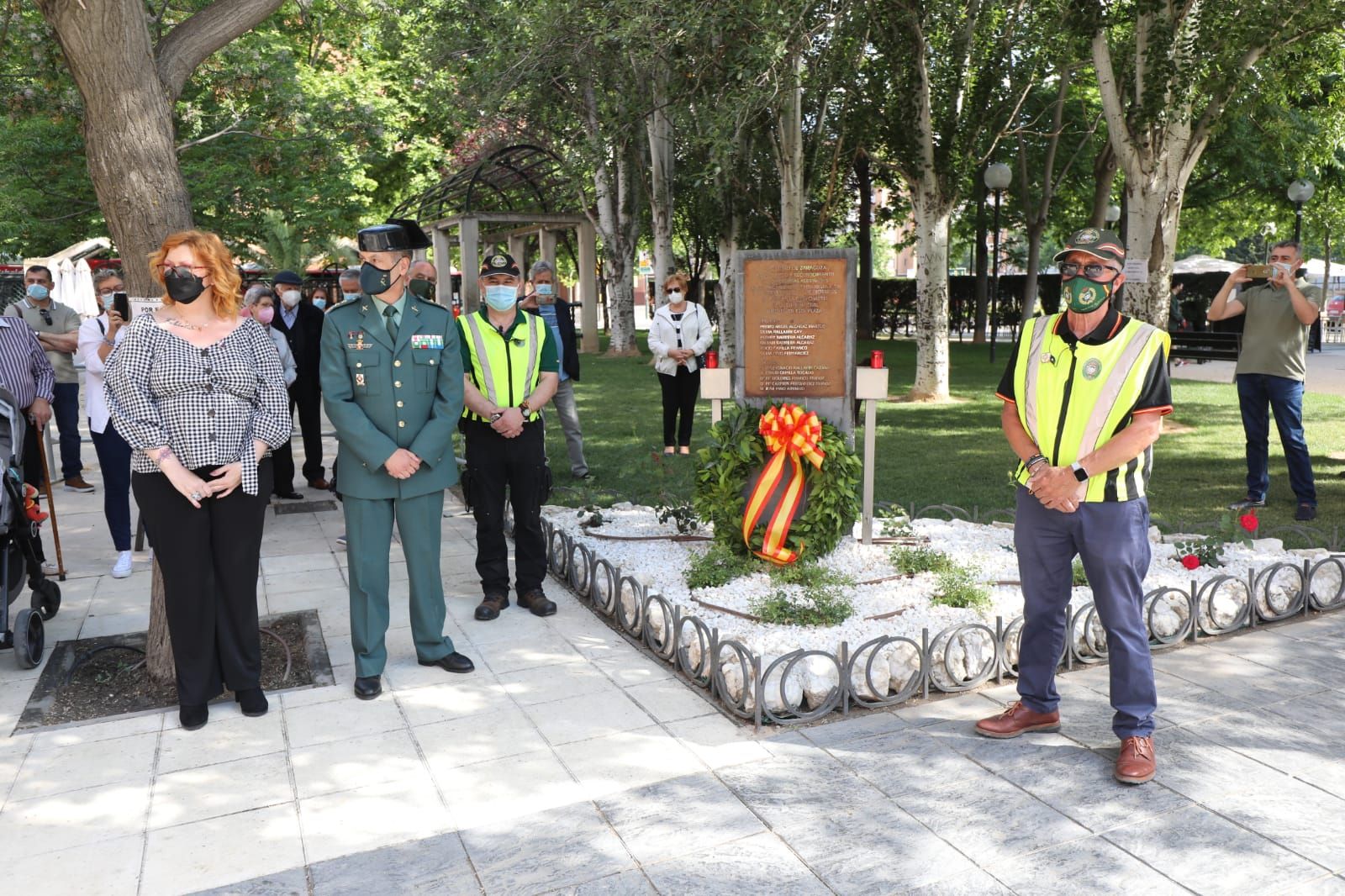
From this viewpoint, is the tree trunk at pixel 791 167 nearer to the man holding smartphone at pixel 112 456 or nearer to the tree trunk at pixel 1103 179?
the man holding smartphone at pixel 112 456

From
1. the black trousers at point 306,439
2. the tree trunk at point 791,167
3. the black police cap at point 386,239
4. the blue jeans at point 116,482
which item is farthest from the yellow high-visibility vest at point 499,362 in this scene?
the tree trunk at point 791,167

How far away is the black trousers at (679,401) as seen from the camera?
11.0 meters

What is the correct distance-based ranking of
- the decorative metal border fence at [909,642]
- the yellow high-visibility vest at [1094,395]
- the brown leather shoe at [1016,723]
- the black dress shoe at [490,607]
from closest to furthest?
the yellow high-visibility vest at [1094,395], the brown leather shoe at [1016,723], the decorative metal border fence at [909,642], the black dress shoe at [490,607]

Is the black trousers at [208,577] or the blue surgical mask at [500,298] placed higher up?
the blue surgical mask at [500,298]

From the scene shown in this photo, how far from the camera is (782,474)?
6.26m

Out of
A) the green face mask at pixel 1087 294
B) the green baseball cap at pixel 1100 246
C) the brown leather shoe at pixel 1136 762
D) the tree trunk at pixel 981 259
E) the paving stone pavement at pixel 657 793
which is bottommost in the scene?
the paving stone pavement at pixel 657 793

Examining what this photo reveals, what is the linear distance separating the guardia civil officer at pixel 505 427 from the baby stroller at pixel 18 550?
2.34 m

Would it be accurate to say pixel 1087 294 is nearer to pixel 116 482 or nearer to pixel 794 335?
pixel 794 335

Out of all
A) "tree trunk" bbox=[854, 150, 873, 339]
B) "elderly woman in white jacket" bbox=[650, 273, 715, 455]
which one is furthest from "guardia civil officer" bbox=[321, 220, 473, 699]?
"tree trunk" bbox=[854, 150, 873, 339]

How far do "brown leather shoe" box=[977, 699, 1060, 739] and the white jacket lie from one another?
6784 millimetres

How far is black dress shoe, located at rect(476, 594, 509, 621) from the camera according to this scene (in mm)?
6129

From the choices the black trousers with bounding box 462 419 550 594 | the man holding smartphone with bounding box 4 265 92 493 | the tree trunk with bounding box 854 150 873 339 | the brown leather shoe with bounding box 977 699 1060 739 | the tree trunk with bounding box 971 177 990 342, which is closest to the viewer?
the brown leather shoe with bounding box 977 699 1060 739

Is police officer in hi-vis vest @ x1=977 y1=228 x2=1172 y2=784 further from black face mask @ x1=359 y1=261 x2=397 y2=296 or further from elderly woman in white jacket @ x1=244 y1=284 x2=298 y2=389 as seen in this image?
elderly woman in white jacket @ x1=244 y1=284 x2=298 y2=389

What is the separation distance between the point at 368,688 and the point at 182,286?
203cm
